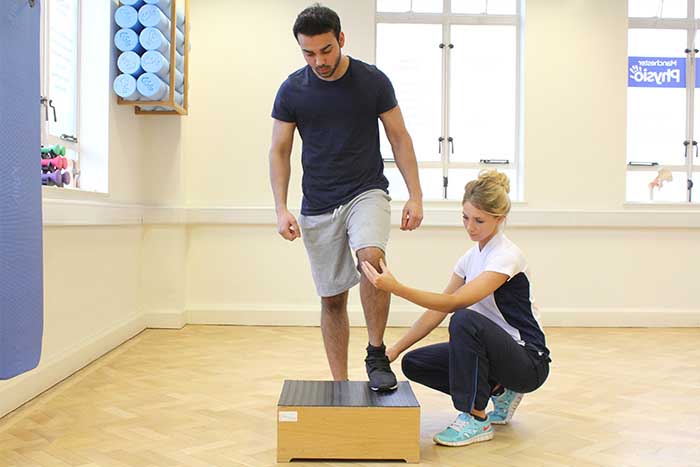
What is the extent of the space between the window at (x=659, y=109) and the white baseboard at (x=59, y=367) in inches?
157

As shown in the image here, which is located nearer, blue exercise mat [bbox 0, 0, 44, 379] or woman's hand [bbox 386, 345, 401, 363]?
blue exercise mat [bbox 0, 0, 44, 379]

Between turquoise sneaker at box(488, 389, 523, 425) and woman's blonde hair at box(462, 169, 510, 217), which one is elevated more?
woman's blonde hair at box(462, 169, 510, 217)

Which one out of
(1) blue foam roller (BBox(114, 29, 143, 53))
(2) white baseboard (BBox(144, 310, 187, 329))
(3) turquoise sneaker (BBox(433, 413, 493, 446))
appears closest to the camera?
(3) turquoise sneaker (BBox(433, 413, 493, 446))

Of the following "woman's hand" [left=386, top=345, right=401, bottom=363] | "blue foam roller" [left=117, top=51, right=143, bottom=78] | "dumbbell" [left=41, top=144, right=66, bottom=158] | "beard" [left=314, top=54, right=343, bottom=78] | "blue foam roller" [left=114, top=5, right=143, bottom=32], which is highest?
"blue foam roller" [left=114, top=5, right=143, bottom=32]

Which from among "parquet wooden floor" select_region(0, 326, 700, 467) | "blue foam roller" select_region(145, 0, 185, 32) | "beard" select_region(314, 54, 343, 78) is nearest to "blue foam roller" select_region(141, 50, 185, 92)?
"blue foam roller" select_region(145, 0, 185, 32)

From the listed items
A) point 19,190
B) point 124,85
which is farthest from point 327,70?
point 124,85

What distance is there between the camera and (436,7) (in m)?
5.97

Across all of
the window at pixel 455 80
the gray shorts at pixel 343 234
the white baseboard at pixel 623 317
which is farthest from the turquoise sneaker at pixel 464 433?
the window at pixel 455 80

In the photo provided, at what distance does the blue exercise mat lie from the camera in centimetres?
200

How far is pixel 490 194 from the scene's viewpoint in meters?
2.49

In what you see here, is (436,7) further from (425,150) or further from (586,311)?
(586,311)

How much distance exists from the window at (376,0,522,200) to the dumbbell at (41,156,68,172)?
2892 millimetres

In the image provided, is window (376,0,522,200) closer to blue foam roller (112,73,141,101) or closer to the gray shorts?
blue foam roller (112,73,141,101)

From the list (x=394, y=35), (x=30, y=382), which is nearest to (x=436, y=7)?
(x=394, y=35)
